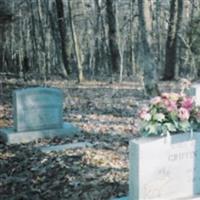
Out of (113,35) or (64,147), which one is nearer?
(64,147)

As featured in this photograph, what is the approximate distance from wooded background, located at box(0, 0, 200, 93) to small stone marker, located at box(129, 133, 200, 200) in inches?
538

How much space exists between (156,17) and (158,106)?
21.5 metres

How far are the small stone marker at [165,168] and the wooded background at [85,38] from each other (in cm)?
1367

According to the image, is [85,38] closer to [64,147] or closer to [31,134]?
[31,134]

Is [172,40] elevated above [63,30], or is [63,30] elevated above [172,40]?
[63,30]

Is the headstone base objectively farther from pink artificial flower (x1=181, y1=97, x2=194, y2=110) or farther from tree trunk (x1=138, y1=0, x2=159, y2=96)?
pink artificial flower (x1=181, y1=97, x2=194, y2=110)

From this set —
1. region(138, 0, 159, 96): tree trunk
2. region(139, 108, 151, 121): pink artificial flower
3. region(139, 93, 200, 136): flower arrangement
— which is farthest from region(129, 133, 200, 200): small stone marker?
region(138, 0, 159, 96): tree trunk

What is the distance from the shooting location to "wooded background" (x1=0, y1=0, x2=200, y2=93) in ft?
68.5

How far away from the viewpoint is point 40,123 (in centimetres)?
977

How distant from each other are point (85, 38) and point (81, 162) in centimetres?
2189

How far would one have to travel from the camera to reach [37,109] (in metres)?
9.76

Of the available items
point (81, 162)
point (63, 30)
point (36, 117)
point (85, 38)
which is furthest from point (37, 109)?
point (85, 38)

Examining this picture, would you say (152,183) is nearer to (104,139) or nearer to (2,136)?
(104,139)

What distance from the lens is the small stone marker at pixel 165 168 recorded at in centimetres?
524
